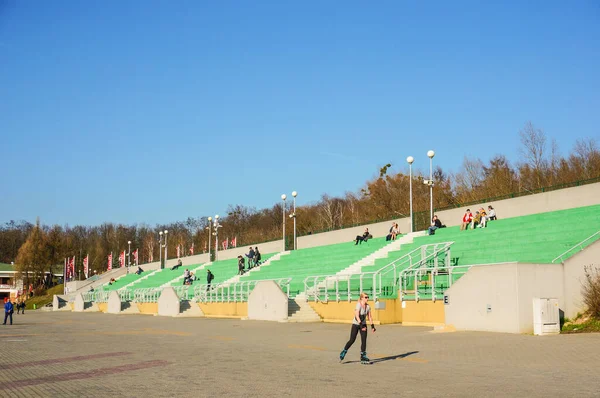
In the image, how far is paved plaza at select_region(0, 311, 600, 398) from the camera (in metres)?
11.0

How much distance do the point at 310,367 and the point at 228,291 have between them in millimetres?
25615

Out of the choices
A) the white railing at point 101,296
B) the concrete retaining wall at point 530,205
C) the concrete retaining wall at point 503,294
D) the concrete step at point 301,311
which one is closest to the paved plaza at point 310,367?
the concrete retaining wall at point 503,294

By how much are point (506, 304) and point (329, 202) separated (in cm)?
8155

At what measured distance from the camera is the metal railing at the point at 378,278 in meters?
27.3

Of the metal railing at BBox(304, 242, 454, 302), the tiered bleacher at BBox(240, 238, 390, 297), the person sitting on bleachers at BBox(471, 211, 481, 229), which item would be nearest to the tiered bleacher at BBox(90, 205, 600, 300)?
the metal railing at BBox(304, 242, 454, 302)

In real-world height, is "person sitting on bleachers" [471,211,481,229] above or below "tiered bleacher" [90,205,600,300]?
above

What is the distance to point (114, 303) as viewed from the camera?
5703 cm

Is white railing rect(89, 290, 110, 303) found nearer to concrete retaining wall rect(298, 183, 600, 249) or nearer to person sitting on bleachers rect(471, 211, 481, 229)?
concrete retaining wall rect(298, 183, 600, 249)

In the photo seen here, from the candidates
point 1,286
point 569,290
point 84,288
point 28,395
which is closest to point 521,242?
point 569,290

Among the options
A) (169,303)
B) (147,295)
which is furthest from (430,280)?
(147,295)

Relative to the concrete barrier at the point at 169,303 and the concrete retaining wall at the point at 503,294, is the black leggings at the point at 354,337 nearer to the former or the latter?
the concrete retaining wall at the point at 503,294

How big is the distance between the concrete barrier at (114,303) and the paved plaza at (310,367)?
113ft

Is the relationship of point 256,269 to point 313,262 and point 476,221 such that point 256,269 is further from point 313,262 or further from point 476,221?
point 476,221

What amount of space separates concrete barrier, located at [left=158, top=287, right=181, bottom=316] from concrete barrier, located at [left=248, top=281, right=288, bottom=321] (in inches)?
416
